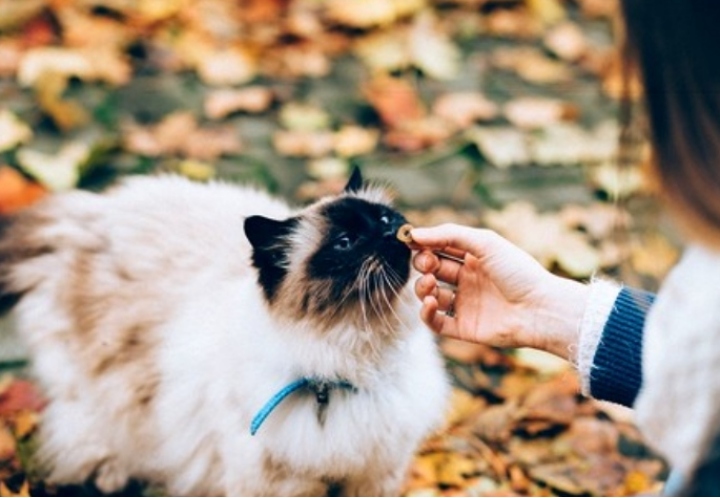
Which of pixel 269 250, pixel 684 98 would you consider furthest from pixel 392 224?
pixel 684 98

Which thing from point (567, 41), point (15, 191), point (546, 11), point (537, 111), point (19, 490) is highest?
point (546, 11)

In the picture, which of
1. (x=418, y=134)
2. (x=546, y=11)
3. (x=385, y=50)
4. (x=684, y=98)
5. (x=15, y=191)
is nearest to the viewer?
(x=684, y=98)

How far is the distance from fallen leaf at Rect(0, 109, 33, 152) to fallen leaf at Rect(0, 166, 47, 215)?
0.19m

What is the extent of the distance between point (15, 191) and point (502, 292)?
183cm

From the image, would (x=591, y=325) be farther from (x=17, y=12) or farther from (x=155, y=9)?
(x=17, y=12)

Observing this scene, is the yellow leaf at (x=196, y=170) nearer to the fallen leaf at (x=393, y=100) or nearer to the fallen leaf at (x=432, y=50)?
the fallen leaf at (x=393, y=100)

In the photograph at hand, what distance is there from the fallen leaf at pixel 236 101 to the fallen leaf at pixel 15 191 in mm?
829

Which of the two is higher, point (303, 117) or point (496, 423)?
point (303, 117)

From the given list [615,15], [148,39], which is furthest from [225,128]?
[615,15]

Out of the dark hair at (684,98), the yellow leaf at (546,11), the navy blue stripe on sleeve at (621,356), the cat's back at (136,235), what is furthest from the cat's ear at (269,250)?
the yellow leaf at (546,11)

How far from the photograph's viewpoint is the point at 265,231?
227 cm

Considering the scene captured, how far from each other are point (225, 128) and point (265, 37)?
0.70 metres

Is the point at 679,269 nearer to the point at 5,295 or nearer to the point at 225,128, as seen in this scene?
the point at 5,295

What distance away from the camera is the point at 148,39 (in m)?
4.36
